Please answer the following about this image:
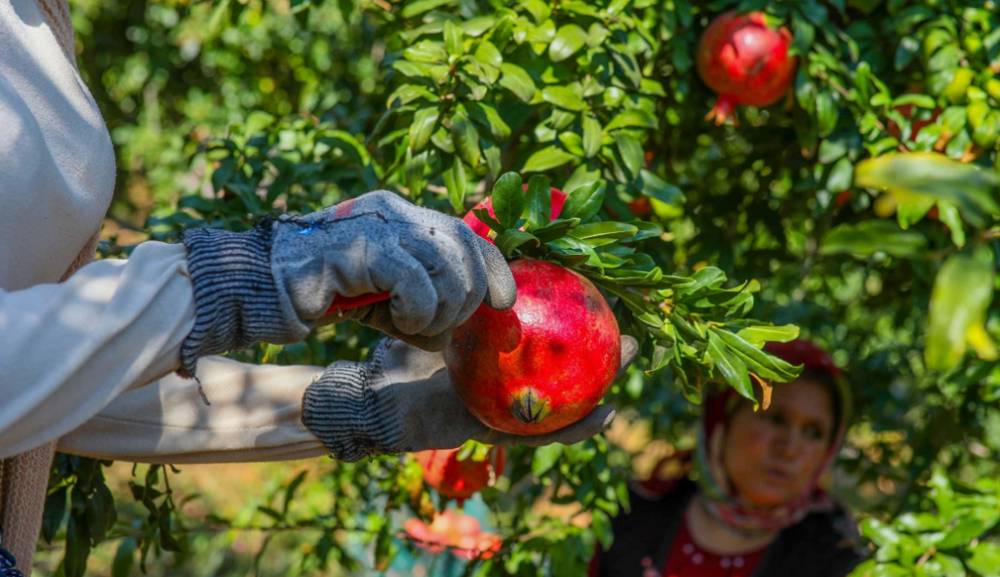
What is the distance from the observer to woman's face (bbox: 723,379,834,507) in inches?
106

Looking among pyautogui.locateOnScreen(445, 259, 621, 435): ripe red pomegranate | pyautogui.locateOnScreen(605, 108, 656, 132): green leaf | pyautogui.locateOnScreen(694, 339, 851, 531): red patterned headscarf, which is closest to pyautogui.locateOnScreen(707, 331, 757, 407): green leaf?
pyautogui.locateOnScreen(445, 259, 621, 435): ripe red pomegranate

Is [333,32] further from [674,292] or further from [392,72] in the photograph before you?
[674,292]

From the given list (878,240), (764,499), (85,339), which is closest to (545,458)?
(764,499)

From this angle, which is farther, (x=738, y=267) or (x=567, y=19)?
(x=738, y=267)

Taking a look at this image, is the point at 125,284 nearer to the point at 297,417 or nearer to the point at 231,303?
the point at 231,303

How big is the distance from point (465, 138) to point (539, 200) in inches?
12.0

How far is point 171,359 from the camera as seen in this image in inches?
42.6

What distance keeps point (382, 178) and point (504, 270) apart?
2.15 feet

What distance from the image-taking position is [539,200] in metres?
1.33

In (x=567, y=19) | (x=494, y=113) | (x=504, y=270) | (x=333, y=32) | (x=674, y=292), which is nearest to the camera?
(x=504, y=270)

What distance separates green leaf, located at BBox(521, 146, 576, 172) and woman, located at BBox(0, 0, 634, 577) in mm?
389

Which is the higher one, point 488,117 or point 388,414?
point 488,117

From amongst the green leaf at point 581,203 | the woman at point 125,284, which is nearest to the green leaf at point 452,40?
the green leaf at point 581,203

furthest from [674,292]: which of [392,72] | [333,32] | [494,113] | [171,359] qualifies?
[333,32]
